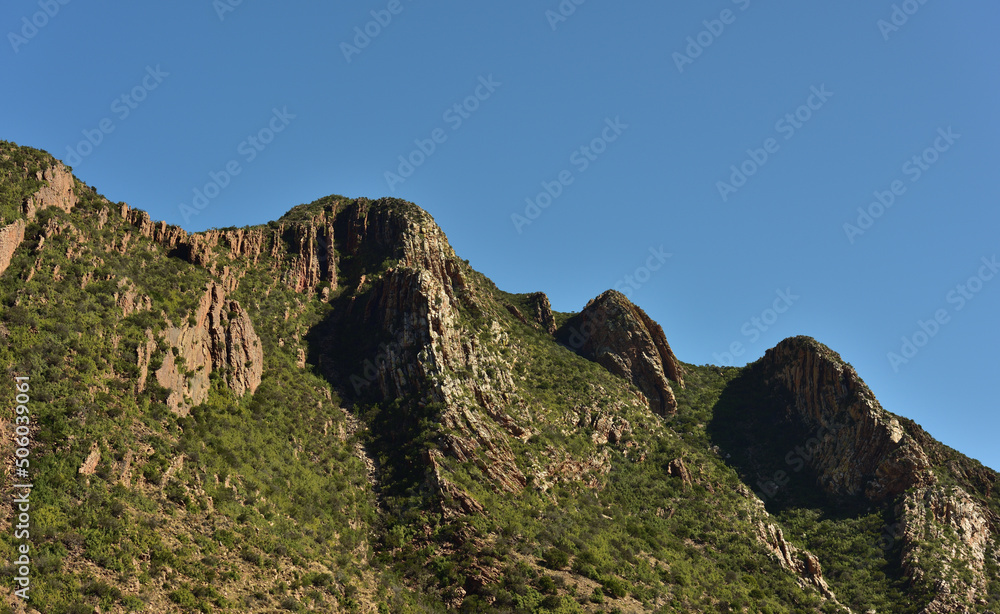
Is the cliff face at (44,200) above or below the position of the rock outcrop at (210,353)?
above

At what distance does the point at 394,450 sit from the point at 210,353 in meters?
20.7

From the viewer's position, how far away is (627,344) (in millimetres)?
102188

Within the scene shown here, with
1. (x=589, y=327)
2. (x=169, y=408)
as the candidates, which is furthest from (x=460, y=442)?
(x=589, y=327)

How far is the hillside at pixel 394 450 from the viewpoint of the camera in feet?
129

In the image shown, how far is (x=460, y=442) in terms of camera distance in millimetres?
61938

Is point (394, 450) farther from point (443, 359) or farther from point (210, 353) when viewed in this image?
point (210, 353)

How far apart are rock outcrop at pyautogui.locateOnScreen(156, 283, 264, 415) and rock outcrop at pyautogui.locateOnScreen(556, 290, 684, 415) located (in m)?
56.4

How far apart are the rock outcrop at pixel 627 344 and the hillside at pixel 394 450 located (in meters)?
0.57

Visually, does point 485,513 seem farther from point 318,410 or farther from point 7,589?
point 7,589

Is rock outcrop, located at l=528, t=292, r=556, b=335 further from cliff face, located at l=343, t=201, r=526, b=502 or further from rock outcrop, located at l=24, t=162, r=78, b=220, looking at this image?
rock outcrop, located at l=24, t=162, r=78, b=220

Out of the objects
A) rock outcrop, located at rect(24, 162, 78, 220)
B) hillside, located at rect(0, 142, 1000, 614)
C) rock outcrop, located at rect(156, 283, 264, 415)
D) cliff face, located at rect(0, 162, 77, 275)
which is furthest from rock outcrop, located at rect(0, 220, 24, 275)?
rock outcrop, located at rect(156, 283, 264, 415)

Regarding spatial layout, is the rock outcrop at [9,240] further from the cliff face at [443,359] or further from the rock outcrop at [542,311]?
the rock outcrop at [542,311]

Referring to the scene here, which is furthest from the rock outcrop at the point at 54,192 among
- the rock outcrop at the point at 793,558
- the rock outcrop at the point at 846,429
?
the rock outcrop at the point at 846,429

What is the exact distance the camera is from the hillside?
39219 mm
